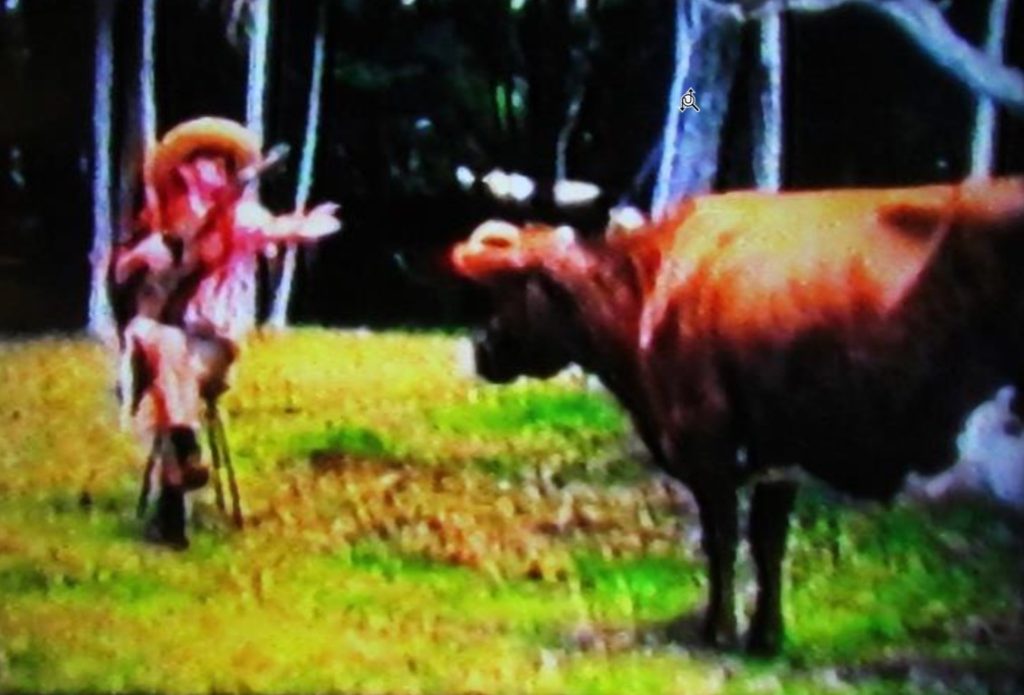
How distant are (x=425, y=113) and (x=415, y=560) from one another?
70cm

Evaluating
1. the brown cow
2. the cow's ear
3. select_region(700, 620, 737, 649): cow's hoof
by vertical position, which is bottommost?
select_region(700, 620, 737, 649): cow's hoof

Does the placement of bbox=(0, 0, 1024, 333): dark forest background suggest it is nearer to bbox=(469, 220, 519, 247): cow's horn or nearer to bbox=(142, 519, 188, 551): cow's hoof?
bbox=(469, 220, 519, 247): cow's horn

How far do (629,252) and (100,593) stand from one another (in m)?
0.99

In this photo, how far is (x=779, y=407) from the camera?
2574 millimetres

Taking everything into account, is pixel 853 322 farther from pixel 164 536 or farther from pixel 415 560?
pixel 164 536

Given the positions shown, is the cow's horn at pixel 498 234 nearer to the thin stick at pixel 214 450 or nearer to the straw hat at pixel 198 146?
the straw hat at pixel 198 146

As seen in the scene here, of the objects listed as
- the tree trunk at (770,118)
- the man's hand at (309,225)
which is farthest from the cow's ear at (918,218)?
the man's hand at (309,225)

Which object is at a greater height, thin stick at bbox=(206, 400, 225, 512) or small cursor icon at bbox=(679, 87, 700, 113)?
small cursor icon at bbox=(679, 87, 700, 113)

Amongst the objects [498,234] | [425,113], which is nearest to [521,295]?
[498,234]

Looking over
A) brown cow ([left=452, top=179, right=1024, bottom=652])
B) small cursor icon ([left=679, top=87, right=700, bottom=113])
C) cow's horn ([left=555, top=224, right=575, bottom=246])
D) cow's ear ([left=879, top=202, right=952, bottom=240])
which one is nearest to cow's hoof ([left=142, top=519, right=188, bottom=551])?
brown cow ([left=452, top=179, right=1024, bottom=652])

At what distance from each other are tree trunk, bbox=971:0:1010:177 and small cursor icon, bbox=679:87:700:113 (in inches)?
16.9

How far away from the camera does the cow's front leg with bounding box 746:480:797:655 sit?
102 inches

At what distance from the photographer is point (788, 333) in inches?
101

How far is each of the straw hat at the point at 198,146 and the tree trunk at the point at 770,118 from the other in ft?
2.60
